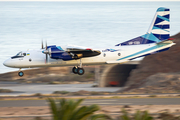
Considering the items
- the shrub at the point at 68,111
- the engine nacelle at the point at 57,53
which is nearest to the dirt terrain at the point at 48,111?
the shrub at the point at 68,111

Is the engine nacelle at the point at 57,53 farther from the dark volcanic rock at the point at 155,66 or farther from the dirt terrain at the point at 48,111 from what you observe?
the dirt terrain at the point at 48,111

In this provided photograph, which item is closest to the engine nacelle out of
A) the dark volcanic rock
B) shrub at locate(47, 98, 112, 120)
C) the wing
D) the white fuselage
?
the wing

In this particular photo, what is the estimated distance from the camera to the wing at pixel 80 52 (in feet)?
123

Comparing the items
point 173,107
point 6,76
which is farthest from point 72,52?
point 6,76

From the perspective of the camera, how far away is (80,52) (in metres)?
38.2

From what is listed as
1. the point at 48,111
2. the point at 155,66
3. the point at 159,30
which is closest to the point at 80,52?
the point at 155,66

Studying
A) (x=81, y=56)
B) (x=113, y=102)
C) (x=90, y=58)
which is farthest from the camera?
(x=90, y=58)

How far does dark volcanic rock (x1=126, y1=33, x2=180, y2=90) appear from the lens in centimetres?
4247

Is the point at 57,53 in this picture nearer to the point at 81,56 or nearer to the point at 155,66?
the point at 81,56

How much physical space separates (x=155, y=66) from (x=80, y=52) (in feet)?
39.9

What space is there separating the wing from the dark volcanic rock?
292 inches

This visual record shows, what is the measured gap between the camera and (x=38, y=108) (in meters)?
26.9

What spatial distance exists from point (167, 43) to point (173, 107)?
1460 cm

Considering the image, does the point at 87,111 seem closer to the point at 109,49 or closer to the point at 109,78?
the point at 109,49
